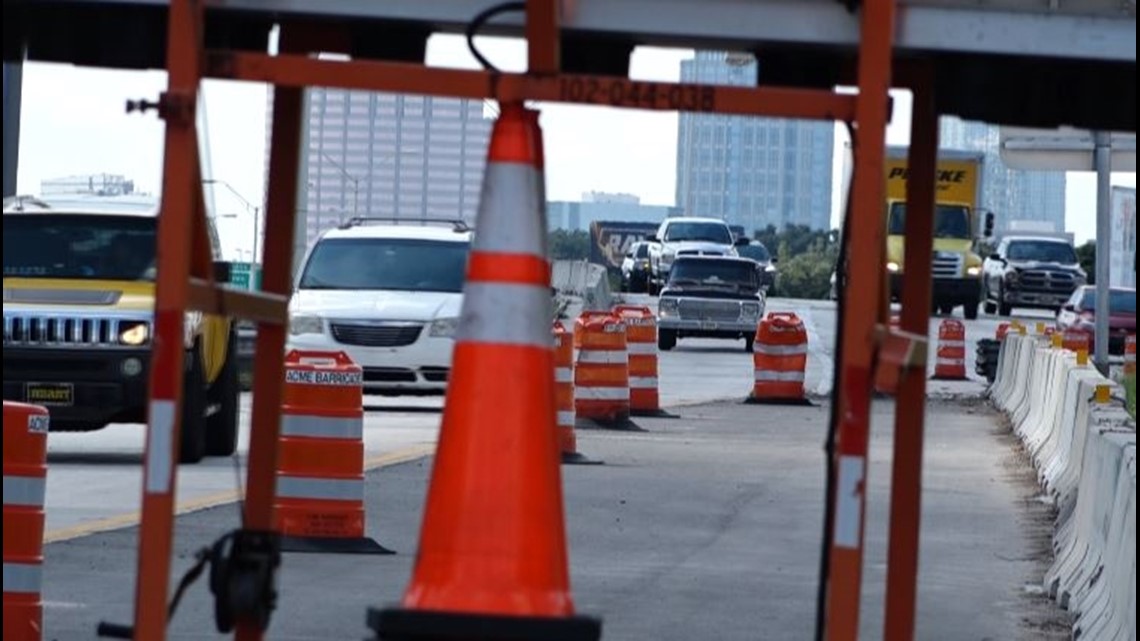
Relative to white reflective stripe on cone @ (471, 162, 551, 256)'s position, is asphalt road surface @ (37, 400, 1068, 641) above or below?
below

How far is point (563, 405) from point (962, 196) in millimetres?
39051

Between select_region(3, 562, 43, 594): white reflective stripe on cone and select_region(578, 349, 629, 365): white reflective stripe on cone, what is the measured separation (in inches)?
576

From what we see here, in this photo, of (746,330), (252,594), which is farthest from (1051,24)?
(746,330)

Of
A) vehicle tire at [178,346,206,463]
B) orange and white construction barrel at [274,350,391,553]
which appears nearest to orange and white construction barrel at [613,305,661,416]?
vehicle tire at [178,346,206,463]

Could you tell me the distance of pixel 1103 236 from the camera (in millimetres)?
31281

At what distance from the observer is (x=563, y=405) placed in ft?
63.1

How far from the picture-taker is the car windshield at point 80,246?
18.6 meters

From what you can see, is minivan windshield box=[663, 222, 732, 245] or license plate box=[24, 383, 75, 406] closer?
license plate box=[24, 383, 75, 406]

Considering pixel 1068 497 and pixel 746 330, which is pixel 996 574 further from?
pixel 746 330

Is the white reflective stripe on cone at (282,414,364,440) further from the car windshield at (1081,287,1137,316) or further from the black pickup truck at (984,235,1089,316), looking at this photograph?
the black pickup truck at (984,235,1089,316)

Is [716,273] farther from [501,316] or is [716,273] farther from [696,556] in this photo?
[501,316]

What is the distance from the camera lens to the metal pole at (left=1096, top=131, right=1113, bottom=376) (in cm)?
3064

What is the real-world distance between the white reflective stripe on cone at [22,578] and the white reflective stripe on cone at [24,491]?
0.76 feet

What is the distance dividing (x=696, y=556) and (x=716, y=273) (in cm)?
3139
